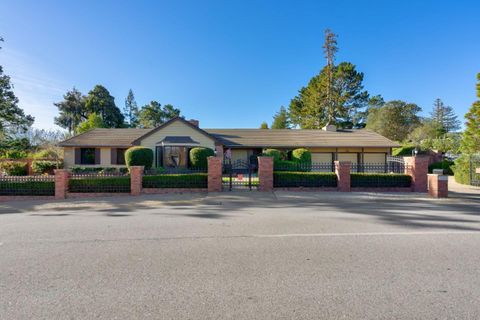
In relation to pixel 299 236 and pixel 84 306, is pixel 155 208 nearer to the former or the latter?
pixel 299 236

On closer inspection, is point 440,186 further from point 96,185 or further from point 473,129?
point 96,185

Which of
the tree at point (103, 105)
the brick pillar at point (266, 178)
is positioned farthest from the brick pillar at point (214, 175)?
the tree at point (103, 105)

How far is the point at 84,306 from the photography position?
9.14 feet

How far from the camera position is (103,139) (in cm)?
2297

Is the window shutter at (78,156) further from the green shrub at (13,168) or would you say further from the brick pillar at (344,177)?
the brick pillar at (344,177)

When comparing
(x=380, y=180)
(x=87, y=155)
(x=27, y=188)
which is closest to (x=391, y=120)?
(x=380, y=180)

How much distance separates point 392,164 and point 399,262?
10.5 m

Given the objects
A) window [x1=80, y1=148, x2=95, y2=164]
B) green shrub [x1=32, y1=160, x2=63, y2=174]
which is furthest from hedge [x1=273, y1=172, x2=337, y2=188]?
window [x1=80, y1=148, x2=95, y2=164]

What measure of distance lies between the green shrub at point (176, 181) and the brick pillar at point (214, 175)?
1.03ft

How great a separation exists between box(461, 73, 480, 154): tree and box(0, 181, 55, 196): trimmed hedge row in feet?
79.2

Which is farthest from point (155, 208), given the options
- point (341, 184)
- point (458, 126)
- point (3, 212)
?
point (458, 126)

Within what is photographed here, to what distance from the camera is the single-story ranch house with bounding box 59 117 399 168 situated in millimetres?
20500

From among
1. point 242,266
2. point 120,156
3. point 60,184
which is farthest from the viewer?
point 120,156

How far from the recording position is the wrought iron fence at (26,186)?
11.1 metres
